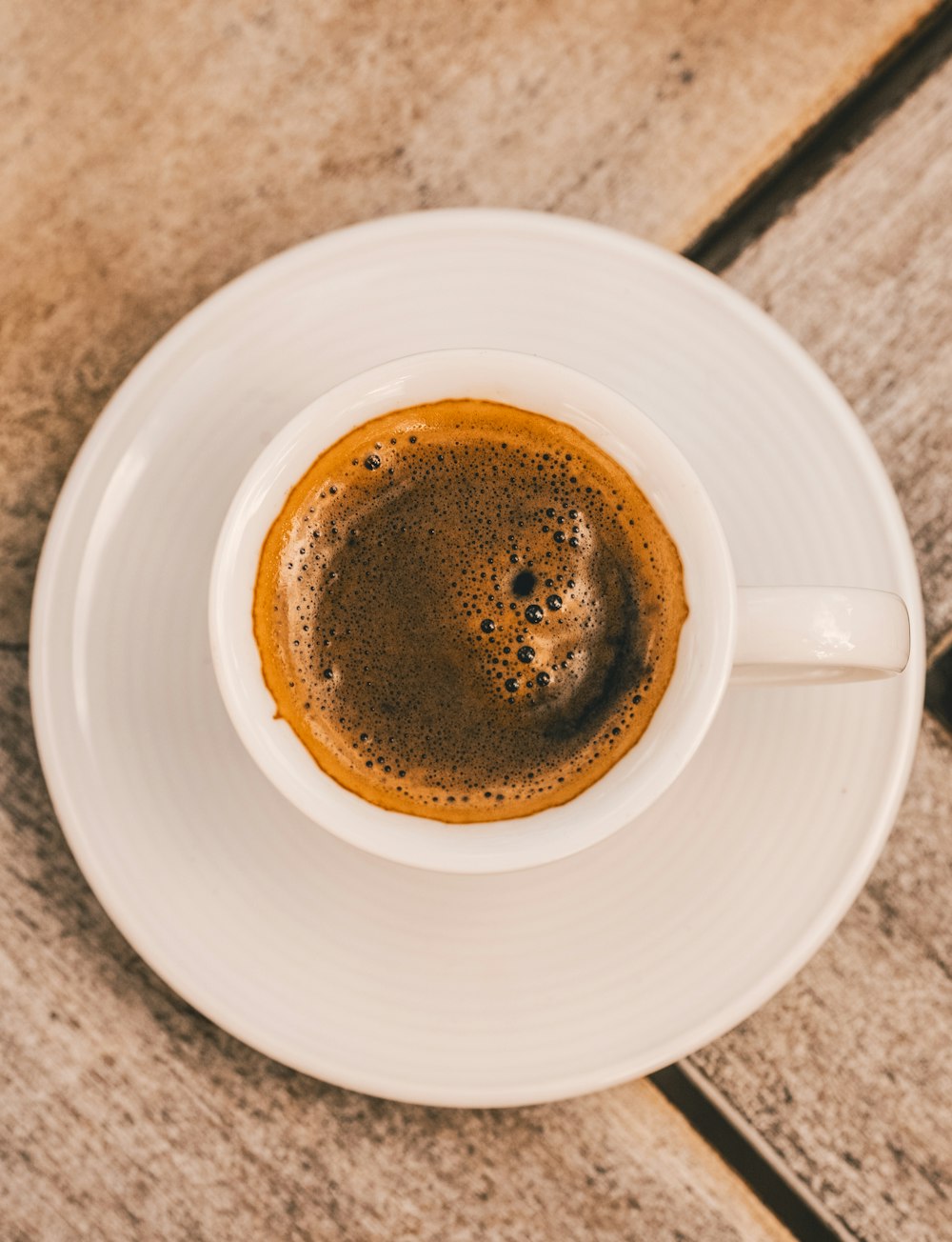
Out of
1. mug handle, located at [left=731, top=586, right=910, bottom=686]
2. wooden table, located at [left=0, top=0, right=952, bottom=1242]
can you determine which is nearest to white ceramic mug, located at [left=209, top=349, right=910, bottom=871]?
mug handle, located at [left=731, top=586, right=910, bottom=686]

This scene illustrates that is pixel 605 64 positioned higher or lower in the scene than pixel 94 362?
higher

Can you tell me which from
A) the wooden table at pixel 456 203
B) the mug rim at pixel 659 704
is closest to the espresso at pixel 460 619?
the mug rim at pixel 659 704

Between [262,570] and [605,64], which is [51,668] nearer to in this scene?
[262,570]

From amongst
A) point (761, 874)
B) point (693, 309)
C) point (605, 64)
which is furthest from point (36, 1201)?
point (605, 64)

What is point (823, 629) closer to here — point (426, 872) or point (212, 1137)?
point (426, 872)

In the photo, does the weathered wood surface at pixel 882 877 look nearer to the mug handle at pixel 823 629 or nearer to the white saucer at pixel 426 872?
the white saucer at pixel 426 872

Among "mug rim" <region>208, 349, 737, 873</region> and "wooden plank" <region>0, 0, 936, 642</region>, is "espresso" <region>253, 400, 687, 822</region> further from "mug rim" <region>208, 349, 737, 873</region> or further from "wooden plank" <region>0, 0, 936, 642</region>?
"wooden plank" <region>0, 0, 936, 642</region>

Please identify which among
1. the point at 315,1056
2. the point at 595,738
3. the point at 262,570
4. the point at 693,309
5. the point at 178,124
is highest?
the point at 178,124
